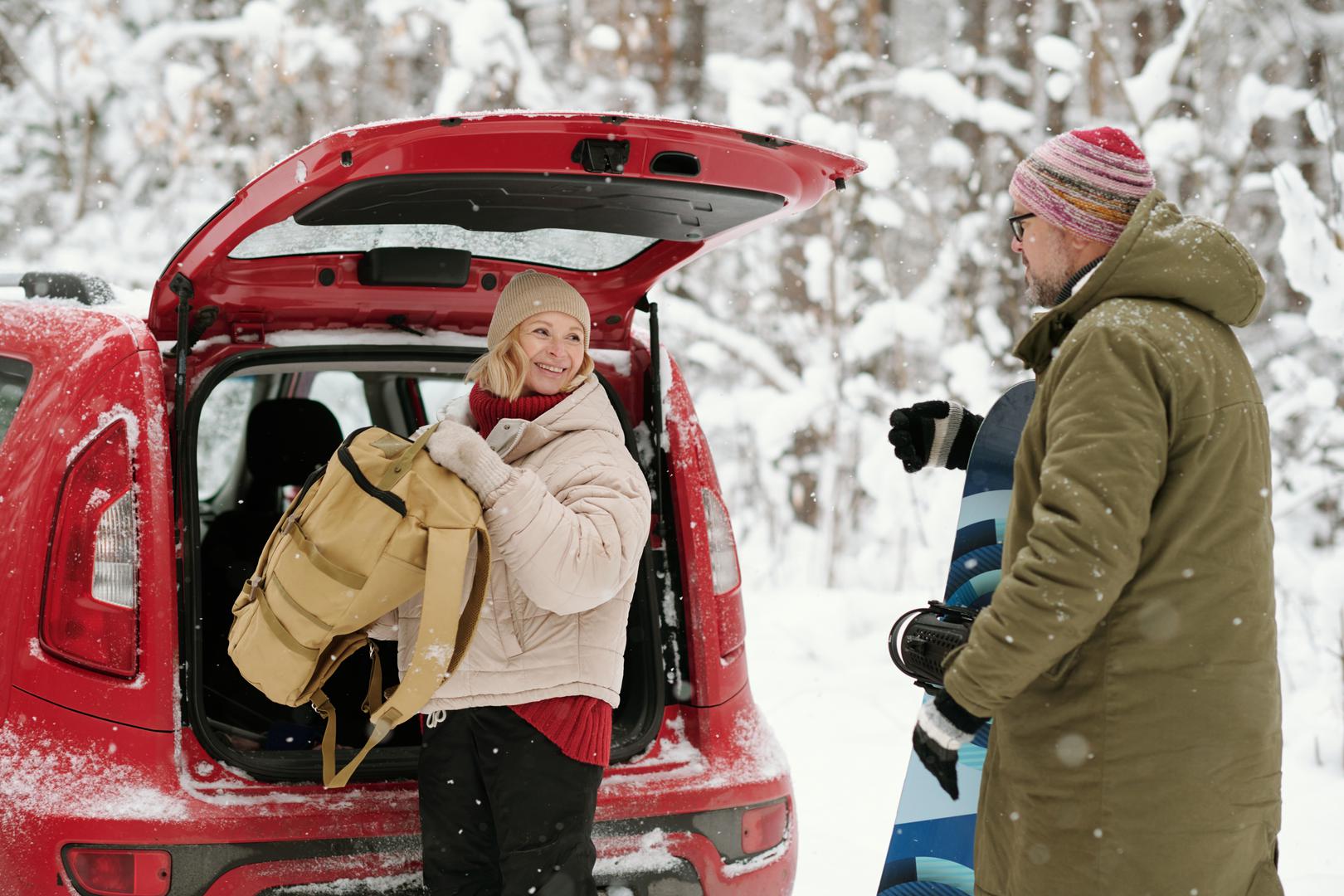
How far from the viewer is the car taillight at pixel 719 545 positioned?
290 cm

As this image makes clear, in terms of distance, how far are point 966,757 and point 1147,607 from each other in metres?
0.89

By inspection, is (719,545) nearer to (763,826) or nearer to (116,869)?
(763,826)

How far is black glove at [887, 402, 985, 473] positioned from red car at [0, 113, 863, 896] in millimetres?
463

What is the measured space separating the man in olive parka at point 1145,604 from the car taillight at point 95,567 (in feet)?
4.98

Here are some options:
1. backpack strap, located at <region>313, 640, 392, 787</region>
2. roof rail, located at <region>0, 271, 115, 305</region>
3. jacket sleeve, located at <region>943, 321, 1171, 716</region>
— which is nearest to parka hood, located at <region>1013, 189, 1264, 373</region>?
jacket sleeve, located at <region>943, 321, 1171, 716</region>

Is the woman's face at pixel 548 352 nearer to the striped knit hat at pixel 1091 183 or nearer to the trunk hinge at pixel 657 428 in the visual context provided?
the trunk hinge at pixel 657 428

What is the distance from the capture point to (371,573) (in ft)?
7.13

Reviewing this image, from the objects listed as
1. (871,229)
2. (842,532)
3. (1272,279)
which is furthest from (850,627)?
(1272,279)

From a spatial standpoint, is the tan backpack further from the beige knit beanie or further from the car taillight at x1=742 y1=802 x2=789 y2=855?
the car taillight at x1=742 y1=802 x2=789 y2=855

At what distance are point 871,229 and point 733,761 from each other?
7417 millimetres

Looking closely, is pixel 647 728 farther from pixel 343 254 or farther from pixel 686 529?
pixel 343 254

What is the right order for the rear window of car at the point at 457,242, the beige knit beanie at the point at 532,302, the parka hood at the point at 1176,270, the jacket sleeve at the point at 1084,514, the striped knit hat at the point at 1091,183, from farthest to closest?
the rear window of car at the point at 457,242, the beige knit beanie at the point at 532,302, the striped knit hat at the point at 1091,183, the parka hood at the point at 1176,270, the jacket sleeve at the point at 1084,514

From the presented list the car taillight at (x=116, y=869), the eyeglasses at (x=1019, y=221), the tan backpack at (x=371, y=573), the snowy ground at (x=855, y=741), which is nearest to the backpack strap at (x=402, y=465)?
the tan backpack at (x=371, y=573)

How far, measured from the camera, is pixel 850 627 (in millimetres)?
6957
